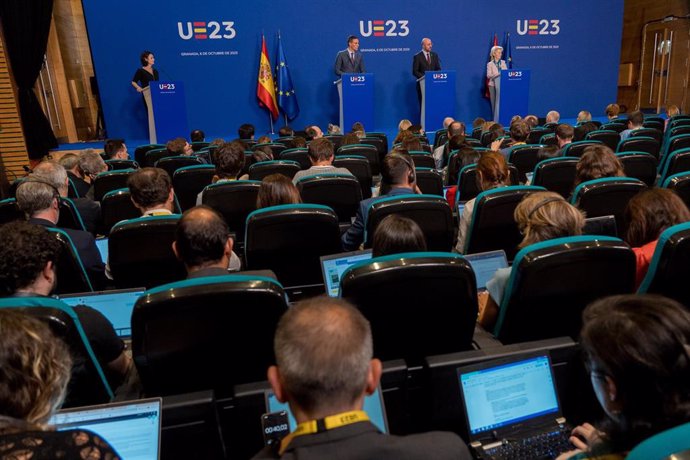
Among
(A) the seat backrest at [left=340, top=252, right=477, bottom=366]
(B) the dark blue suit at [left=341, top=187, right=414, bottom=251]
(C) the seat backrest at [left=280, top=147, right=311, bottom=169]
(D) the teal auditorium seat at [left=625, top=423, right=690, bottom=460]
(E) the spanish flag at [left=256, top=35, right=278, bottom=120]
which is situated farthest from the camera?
(E) the spanish flag at [left=256, top=35, right=278, bottom=120]

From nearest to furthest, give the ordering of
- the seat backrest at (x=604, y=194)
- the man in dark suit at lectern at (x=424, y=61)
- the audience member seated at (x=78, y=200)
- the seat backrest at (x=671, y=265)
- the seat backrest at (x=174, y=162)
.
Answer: the seat backrest at (x=671, y=265) → the seat backrest at (x=604, y=194) → the audience member seated at (x=78, y=200) → the seat backrest at (x=174, y=162) → the man in dark suit at lectern at (x=424, y=61)

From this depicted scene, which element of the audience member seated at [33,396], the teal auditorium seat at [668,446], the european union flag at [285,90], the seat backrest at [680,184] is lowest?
the seat backrest at [680,184]

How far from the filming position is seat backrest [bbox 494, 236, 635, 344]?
5.68ft

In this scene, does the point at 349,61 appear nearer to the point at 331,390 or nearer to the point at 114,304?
the point at 114,304

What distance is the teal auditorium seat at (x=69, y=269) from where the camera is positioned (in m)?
2.30

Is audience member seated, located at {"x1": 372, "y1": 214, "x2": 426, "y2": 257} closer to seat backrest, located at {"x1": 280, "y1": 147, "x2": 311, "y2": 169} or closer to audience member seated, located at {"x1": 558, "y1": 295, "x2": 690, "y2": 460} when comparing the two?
audience member seated, located at {"x1": 558, "y1": 295, "x2": 690, "y2": 460}

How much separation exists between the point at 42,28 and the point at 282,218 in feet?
28.6

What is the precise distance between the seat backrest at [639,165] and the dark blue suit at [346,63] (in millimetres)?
6585

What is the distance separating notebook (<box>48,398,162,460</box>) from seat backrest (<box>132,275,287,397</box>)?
22 centimetres

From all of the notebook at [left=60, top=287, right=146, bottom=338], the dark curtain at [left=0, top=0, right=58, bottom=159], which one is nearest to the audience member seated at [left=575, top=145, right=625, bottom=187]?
the notebook at [left=60, top=287, right=146, bottom=338]

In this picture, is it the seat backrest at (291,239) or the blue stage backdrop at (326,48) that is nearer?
the seat backrest at (291,239)

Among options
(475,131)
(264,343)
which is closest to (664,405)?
(264,343)

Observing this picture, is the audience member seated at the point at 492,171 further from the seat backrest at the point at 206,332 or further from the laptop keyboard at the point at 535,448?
the seat backrest at the point at 206,332

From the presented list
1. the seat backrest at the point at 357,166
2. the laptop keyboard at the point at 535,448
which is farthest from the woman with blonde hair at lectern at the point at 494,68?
the laptop keyboard at the point at 535,448
